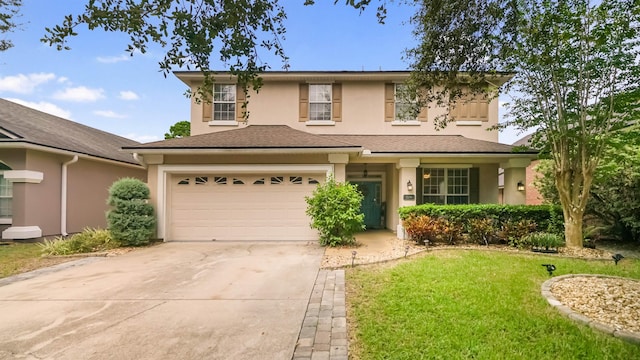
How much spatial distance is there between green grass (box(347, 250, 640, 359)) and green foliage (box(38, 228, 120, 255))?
7286mm

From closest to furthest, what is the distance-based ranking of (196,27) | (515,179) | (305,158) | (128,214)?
1. (196,27)
2. (128,214)
3. (305,158)
4. (515,179)

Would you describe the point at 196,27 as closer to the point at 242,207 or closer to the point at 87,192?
the point at 242,207

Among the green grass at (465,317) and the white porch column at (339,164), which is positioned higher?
the white porch column at (339,164)

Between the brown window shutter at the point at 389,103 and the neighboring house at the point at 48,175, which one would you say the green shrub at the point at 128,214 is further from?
the brown window shutter at the point at 389,103

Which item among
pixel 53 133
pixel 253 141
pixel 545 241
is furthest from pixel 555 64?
pixel 53 133

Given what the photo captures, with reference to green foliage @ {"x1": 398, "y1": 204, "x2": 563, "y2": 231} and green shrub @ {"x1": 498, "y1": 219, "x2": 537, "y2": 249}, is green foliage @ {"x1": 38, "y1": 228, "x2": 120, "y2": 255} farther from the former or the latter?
green shrub @ {"x1": 498, "y1": 219, "x2": 537, "y2": 249}

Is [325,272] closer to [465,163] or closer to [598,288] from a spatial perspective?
[598,288]

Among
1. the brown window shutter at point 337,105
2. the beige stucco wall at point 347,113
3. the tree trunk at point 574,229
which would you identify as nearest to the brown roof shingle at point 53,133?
the beige stucco wall at point 347,113

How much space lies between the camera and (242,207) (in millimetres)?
10336

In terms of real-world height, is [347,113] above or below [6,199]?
above

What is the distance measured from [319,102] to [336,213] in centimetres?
574

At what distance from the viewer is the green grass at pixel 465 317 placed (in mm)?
3227

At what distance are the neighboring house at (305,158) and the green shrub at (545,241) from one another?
7.79 ft

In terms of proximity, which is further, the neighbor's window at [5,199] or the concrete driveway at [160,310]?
the neighbor's window at [5,199]
